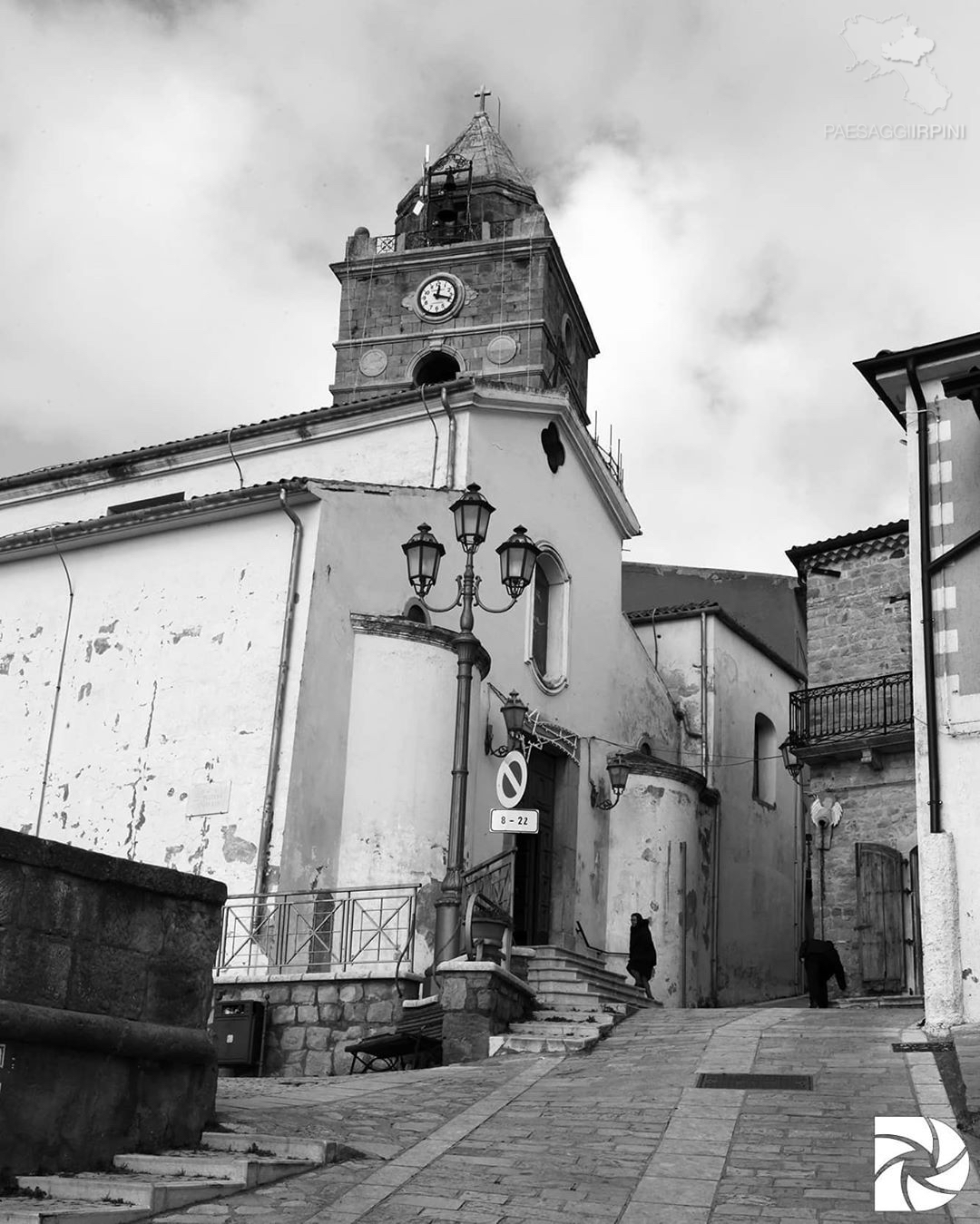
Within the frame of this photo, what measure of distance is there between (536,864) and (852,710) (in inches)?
214

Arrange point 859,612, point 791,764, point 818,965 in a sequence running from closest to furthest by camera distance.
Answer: point 818,965, point 859,612, point 791,764

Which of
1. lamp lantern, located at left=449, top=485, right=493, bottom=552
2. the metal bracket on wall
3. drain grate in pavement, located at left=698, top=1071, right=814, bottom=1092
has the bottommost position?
drain grate in pavement, located at left=698, top=1071, right=814, bottom=1092

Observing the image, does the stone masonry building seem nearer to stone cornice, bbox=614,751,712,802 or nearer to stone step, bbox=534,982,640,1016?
stone cornice, bbox=614,751,712,802

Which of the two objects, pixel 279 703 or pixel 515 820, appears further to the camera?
pixel 279 703

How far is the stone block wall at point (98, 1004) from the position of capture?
673 cm

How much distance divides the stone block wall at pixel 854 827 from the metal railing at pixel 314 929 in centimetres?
789

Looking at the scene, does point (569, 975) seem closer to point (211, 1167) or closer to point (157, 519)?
point (157, 519)

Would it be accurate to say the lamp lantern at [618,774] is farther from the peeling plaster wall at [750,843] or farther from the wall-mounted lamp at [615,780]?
the peeling plaster wall at [750,843]

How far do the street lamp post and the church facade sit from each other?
77cm

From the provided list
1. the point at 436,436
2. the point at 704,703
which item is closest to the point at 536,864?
the point at 436,436

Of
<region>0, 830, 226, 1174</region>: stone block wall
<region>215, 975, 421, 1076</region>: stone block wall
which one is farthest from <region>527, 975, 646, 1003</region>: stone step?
<region>0, 830, 226, 1174</region>: stone block wall

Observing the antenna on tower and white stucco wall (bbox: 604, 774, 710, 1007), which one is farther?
the antenna on tower

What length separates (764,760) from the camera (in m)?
28.5

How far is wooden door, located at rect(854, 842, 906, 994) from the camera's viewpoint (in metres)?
18.9
